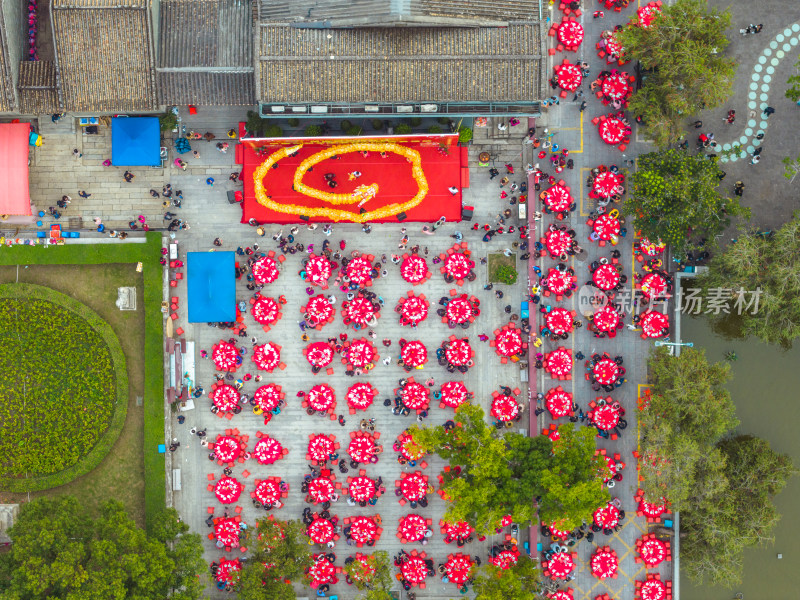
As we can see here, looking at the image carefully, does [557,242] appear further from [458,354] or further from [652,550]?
[652,550]

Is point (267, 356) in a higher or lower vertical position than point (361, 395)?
higher

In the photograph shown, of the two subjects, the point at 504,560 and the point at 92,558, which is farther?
the point at 504,560

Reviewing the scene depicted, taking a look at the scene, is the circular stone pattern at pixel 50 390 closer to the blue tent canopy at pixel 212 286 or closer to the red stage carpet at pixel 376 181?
the blue tent canopy at pixel 212 286

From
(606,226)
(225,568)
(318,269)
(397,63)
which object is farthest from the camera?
(606,226)

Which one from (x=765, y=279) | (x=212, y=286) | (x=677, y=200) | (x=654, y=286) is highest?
(x=677, y=200)

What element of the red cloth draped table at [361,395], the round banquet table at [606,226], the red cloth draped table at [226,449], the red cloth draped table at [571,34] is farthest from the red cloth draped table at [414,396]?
the red cloth draped table at [571,34]

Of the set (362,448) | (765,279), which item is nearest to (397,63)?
(362,448)
